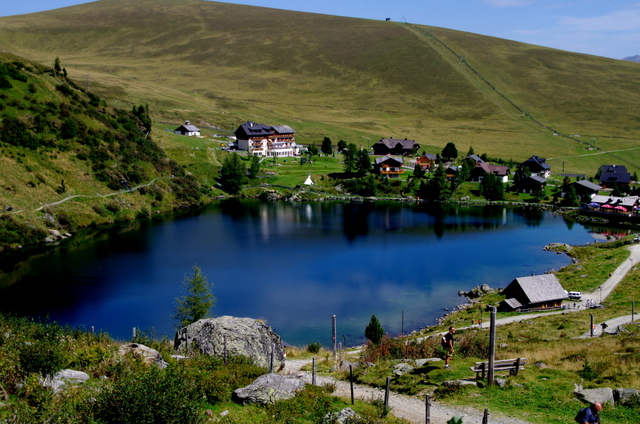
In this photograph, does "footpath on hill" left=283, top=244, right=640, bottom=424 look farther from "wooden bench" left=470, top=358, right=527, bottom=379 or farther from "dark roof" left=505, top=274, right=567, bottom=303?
"dark roof" left=505, top=274, right=567, bottom=303

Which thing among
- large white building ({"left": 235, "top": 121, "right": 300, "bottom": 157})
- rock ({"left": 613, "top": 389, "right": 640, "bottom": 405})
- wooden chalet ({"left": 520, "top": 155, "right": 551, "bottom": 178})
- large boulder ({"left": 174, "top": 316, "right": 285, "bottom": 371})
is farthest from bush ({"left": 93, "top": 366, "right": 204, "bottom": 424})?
wooden chalet ({"left": 520, "top": 155, "right": 551, "bottom": 178})

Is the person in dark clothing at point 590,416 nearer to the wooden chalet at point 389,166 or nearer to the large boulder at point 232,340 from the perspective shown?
the large boulder at point 232,340

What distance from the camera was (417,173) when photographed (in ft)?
393

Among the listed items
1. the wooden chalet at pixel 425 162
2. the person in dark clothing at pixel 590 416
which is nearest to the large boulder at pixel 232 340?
the person in dark clothing at pixel 590 416

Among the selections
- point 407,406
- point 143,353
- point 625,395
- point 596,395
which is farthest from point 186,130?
point 625,395

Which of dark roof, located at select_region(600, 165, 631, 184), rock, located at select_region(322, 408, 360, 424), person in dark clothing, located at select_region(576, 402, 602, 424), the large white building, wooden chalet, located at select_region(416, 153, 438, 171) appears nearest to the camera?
person in dark clothing, located at select_region(576, 402, 602, 424)

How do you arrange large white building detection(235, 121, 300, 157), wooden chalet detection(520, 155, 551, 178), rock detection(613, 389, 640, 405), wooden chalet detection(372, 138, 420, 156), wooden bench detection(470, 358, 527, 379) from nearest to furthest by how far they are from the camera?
rock detection(613, 389, 640, 405)
wooden bench detection(470, 358, 527, 379)
wooden chalet detection(520, 155, 551, 178)
large white building detection(235, 121, 300, 157)
wooden chalet detection(372, 138, 420, 156)

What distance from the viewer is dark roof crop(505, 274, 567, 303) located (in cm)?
4378

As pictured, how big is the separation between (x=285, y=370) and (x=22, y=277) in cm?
4103

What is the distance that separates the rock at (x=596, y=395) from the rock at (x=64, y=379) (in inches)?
630

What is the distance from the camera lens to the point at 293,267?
60.4 m

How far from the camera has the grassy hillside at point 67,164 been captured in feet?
247

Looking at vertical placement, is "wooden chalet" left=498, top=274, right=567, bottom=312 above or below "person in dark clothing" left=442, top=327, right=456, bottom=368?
below

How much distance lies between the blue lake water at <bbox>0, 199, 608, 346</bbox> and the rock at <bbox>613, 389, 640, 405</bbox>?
23885 millimetres
